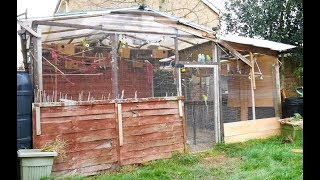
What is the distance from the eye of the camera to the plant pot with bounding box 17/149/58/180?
3891 mm

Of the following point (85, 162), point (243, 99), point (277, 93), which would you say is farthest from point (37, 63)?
point (277, 93)

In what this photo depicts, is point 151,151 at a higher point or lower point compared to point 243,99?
lower

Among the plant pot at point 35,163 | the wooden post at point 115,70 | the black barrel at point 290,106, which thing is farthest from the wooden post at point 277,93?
the plant pot at point 35,163

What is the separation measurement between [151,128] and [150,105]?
39cm

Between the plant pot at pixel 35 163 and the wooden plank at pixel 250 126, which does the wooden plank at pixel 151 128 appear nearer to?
the wooden plank at pixel 250 126

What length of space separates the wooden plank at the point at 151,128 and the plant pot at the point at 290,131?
2.41 metres

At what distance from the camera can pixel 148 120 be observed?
17.1ft

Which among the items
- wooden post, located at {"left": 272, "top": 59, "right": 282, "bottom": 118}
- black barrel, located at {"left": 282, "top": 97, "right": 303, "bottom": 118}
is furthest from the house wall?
black barrel, located at {"left": 282, "top": 97, "right": 303, "bottom": 118}

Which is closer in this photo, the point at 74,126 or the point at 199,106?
the point at 74,126

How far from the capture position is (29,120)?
434 cm

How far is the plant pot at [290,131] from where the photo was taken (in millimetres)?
6168

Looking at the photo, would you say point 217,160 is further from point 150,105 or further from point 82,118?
point 82,118

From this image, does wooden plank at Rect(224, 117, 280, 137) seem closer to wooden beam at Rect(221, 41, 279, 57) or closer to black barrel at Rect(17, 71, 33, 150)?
wooden beam at Rect(221, 41, 279, 57)

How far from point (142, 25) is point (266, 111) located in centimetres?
331
